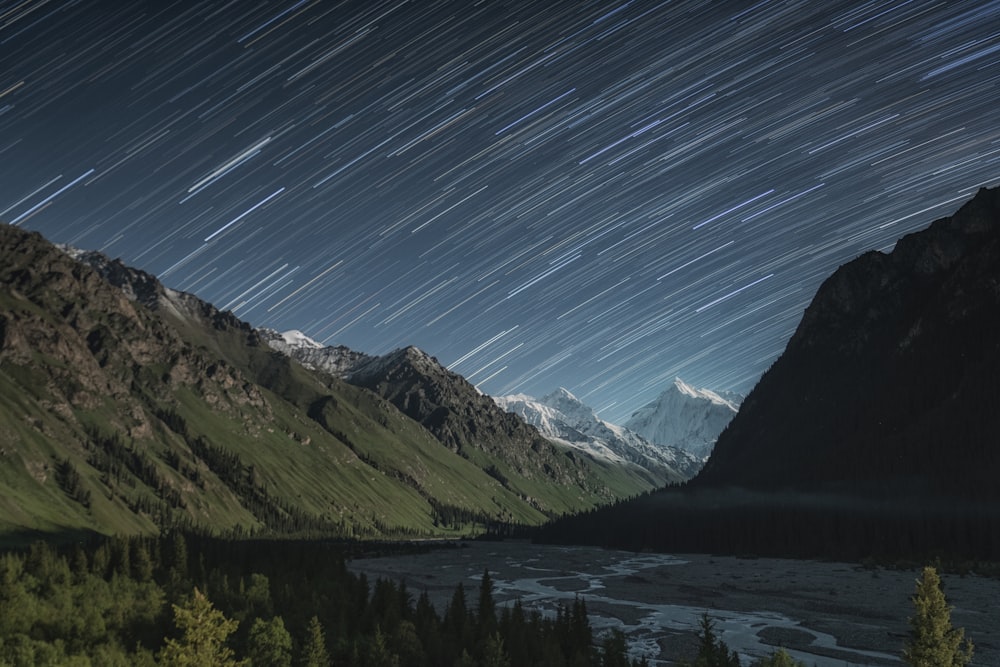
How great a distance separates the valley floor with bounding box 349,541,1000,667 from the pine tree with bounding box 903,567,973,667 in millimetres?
17875

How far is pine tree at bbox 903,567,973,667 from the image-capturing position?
39.2 meters

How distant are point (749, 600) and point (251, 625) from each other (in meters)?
69.9

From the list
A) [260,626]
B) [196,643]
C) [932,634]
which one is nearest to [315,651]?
[260,626]

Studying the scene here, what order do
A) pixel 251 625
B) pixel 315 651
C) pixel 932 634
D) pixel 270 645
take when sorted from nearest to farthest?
pixel 932 634, pixel 315 651, pixel 270 645, pixel 251 625

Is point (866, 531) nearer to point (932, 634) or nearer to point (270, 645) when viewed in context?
point (932, 634)

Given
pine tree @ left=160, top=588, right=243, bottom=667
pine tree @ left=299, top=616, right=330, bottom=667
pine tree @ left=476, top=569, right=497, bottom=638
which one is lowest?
pine tree @ left=476, top=569, right=497, bottom=638

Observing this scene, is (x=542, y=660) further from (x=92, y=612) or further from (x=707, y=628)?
(x=92, y=612)

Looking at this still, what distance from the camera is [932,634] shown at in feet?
130

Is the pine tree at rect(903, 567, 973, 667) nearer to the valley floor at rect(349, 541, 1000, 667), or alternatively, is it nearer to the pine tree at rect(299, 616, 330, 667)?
the valley floor at rect(349, 541, 1000, 667)

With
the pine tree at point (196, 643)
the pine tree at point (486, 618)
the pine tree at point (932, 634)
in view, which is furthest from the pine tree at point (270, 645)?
the pine tree at point (932, 634)

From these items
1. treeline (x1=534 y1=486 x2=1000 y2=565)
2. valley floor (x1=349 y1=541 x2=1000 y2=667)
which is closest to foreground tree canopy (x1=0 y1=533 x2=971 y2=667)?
valley floor (x1=349 y1=541 x2=1000 y2=667)

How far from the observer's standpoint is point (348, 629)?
224 ft

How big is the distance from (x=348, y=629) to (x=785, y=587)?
75.1 metres

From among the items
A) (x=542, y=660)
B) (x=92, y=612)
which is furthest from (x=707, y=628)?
(x=92, y=612)
